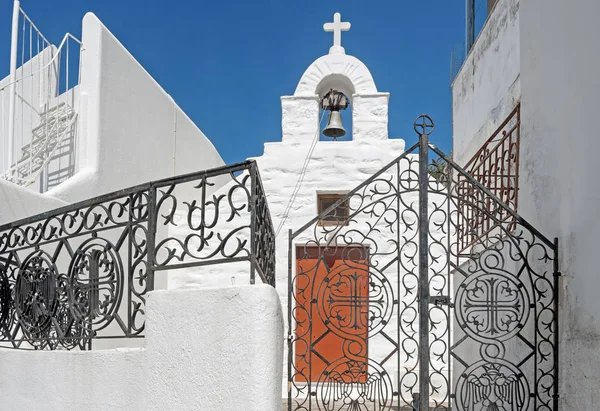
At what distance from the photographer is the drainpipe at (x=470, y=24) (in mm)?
8977

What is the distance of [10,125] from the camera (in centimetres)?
823

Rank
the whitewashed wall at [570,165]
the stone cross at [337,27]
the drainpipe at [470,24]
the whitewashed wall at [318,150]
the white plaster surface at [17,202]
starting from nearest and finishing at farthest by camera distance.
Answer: the whitewashed wall at [570,165] → the white plaster surface at [17,202] → the drainpipe at [470,24] → the whitewashed wall at [318,150] → the stone cross at [337,27]

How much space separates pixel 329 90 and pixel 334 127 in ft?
2.88

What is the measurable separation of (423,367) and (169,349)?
174 centimetres

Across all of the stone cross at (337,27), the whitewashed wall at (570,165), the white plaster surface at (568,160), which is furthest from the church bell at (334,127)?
the whitewashed wall at (570,165)

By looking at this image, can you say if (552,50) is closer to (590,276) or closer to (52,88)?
(590,276)

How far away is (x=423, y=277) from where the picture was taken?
4.83 metres

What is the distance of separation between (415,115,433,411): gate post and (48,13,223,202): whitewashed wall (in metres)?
4.02

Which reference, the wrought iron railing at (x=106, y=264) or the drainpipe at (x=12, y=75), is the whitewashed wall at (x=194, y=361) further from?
the drainpipe at (x=12, y=75)

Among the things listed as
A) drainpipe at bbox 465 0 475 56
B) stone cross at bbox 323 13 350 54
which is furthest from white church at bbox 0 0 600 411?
stone cross at bbox 323 13 350 54

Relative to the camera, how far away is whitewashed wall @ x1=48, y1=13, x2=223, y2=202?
8.45 meters

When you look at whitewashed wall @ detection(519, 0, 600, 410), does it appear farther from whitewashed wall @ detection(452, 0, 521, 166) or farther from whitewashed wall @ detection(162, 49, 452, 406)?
whitewashed wall @ detection(162, 49, 452, 406)

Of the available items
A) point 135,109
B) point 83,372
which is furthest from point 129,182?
point 83,372

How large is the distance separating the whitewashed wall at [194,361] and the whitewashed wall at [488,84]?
4.02 meters
